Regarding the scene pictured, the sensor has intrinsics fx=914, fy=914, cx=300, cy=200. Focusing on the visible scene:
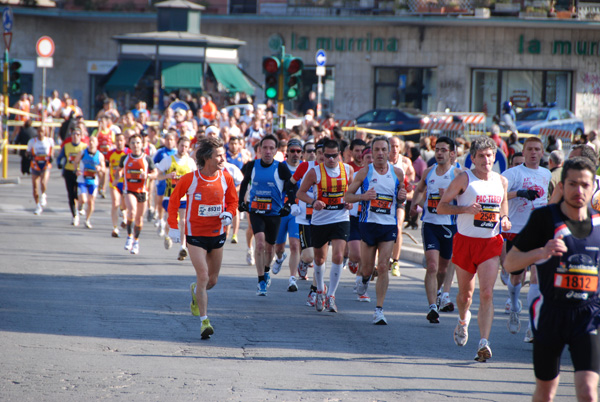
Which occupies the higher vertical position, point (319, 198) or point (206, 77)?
point (206, 77)

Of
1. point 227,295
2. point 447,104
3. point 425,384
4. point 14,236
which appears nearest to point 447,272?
point 227,295

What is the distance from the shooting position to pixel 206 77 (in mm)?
35906

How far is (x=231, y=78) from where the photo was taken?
35938mm

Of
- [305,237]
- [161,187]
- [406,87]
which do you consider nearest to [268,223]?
[305,237]

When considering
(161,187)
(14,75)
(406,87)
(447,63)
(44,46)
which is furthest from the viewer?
(406,87)

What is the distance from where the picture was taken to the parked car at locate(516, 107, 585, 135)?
32438 mm

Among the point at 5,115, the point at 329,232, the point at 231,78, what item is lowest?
the point at 329,232

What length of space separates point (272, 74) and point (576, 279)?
13.0m

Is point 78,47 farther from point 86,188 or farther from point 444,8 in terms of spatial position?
point 86,188

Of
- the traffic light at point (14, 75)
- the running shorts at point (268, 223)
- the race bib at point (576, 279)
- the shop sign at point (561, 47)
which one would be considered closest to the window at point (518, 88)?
the shop sign at point (561, 47)

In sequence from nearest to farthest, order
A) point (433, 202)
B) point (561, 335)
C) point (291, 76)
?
point (561, 335)
point (433, 202)
point (291, 76)

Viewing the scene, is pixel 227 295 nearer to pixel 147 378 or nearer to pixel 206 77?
pixel 147 378

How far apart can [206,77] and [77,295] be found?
84.1ft

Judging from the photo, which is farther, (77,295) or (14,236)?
(14,236)
